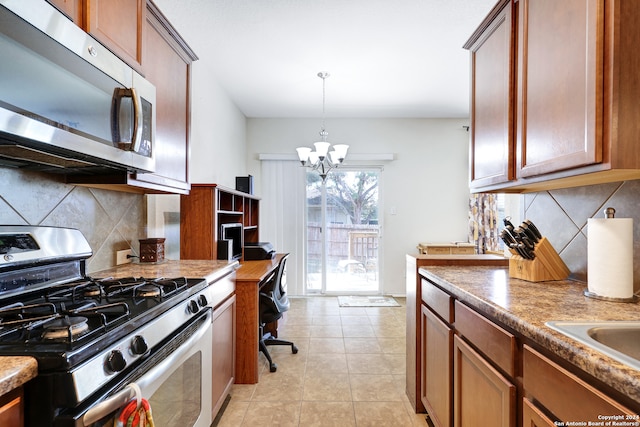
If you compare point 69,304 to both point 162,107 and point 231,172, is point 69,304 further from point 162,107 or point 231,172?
point 231,172

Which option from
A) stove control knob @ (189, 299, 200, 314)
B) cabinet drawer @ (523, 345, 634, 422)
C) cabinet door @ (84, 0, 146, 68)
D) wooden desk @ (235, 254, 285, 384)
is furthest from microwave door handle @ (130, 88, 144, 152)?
cabinet drawer @ (523, 345, 634, 422)

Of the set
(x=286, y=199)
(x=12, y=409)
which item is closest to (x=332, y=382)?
(x=12, y=409)

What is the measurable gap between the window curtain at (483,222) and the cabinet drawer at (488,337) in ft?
12.5

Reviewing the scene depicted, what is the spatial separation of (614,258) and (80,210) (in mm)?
2316

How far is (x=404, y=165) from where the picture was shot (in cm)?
489

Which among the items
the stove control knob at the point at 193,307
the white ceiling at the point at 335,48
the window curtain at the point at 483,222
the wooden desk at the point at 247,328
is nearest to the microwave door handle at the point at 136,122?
the stove control knob at the point at 193,307

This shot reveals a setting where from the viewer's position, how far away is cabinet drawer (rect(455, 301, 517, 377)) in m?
1.00

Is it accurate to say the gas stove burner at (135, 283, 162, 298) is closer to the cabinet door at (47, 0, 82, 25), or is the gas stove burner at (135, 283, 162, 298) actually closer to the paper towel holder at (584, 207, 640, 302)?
the cabinet door at (47, 0, 82, 25)

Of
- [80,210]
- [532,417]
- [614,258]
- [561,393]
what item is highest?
[80,210]

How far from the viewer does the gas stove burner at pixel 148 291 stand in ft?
3.98

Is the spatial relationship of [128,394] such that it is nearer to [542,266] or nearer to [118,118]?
[118,118]

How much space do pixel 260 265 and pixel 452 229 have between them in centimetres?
320

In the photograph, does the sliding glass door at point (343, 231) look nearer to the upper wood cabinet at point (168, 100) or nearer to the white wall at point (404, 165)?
the white wall at point (404, 165)

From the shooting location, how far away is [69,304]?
1.08m
